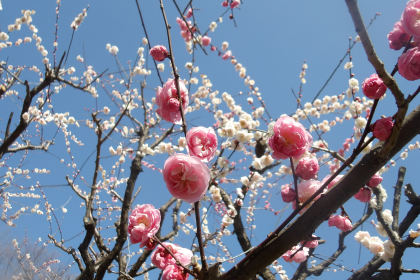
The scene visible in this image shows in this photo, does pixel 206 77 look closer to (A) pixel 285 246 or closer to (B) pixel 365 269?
(B) pixel 365 269

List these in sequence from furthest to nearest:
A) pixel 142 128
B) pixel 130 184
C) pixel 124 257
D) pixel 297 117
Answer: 1. pixel 142 128
2. pixel 297 117
3. pixel 130 184
4. pixel 124 257

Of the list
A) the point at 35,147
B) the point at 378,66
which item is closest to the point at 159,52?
the point at 378,66

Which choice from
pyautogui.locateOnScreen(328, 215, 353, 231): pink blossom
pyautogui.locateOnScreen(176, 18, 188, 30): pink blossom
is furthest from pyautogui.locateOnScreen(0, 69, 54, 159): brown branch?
pyautogui.locateOnScreen(328, 215, 353, 231): pink blossom

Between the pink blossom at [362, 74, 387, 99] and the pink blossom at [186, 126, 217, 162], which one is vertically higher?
the pink blossom at [362, 74, 387, 99]

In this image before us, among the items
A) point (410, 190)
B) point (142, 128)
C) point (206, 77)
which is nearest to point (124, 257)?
point (142, 128)

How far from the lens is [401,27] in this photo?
1.04 m

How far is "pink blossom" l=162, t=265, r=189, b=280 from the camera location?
3.88 feet

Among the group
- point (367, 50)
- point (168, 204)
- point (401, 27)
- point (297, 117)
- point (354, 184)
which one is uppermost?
point (297, 117)

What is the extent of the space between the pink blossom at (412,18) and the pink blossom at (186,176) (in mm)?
1026

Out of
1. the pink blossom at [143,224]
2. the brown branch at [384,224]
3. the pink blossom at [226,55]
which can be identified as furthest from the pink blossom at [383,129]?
the pink blossom at [226,55]

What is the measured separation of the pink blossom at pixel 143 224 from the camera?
112 cm

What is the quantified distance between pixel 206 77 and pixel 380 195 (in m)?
5.37

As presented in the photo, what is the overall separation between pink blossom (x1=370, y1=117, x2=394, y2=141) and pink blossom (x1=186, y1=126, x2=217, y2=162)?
0.66m

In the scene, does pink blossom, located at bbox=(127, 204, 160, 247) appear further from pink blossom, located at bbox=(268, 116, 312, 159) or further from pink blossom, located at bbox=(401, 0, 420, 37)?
pink blossom, located at bbox=(401, 0, 420, 37)
